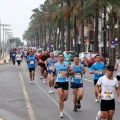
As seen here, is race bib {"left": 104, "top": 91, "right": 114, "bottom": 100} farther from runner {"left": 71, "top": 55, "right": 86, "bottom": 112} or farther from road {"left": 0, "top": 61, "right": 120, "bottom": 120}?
runner {"left": 71, "top": 55, "right": 86, "bottom": 112}

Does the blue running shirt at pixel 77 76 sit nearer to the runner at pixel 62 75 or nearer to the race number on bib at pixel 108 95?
the runner at pixel 62 75

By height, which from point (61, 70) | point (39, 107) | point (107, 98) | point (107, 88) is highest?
point (61, 70)

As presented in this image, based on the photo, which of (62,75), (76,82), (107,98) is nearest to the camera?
(107,98)

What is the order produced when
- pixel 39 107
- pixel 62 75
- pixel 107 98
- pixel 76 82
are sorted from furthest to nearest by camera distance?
pixel 39 107 < pixel 76 82 < pixel 62 75 < pixel 107 98

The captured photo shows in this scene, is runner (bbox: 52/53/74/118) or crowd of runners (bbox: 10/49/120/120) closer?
crowd of runners (bbox: 10/49/120/120)

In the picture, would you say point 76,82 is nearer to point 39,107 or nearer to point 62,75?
point 62,75

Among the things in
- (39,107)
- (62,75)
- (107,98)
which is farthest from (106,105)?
(39,107)

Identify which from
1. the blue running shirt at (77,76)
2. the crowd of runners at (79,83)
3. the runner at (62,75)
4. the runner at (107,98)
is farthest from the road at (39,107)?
the runner at (107,98)

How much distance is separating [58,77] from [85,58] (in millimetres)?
32786

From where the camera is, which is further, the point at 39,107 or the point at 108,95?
the point at 39,107

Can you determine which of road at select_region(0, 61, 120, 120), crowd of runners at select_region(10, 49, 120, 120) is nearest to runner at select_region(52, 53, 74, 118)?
crowd of runners at select_region(10, 49, 120, 120)

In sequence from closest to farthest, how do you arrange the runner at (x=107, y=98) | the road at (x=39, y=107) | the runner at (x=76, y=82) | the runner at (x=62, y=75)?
the runner at (x=107, y=98), the road at (x=39, y=107), the runner at (x=62, y=75), the runner at (x=76, y=82)

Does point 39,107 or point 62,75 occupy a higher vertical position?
point 62,75

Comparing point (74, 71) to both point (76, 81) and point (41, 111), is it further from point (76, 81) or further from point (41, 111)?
point (41, 111)
